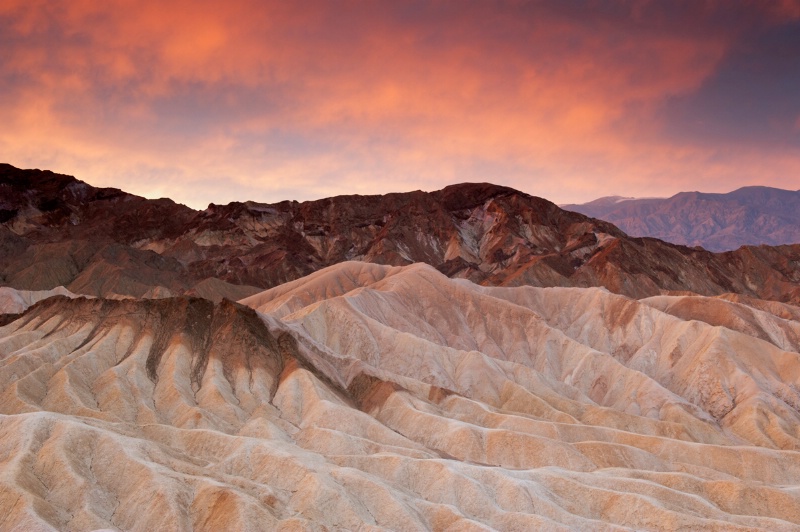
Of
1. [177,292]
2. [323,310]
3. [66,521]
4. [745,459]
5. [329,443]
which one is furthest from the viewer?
[177,292]

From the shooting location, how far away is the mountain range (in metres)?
56.2

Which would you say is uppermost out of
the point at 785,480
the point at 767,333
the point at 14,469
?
the point at 767,333

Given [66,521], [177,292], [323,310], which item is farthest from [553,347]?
[177,292]

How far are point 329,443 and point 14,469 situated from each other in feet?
96.7

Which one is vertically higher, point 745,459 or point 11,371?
point 11,371

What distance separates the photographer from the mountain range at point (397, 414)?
184ft

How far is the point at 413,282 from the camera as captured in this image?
141000 millimetres

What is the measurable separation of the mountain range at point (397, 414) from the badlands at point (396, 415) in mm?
244

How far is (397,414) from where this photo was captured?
86.6 m

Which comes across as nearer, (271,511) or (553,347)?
(271,511)

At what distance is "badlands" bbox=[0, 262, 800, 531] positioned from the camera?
5612 centimetres

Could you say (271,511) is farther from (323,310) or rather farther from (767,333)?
(767,333)

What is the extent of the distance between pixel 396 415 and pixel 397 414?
170 millimetres

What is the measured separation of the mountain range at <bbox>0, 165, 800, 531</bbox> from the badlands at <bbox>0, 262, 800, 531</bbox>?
24 cm
